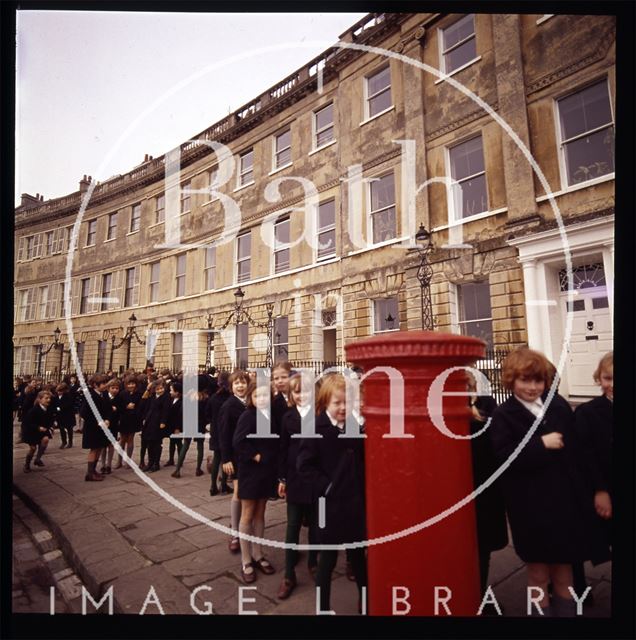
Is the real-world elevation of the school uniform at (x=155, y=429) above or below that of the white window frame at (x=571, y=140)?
below

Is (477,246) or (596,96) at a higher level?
(596,96)

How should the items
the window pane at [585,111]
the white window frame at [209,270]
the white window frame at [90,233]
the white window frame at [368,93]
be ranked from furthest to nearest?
the white window frame at [90,233] → the white window frame at [209,270] → the white window frame at [368,93] → the window pane at [585,111]

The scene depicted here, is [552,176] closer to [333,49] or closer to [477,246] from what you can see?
[477,246]

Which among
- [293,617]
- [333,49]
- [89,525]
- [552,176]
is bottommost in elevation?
[89,525]

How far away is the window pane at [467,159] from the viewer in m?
9.02

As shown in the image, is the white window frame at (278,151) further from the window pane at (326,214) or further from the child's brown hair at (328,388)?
the child's brown hair at (328,388)

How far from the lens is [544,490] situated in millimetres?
1896

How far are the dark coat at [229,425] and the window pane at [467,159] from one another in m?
8.15

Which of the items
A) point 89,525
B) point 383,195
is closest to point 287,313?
point 383,195

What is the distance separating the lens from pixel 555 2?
6.18 ft

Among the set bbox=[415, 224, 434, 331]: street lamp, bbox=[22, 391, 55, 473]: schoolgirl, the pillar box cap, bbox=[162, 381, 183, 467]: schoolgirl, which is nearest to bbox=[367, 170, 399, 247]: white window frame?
bbox=[415, 224, 434, 331]: street lamp

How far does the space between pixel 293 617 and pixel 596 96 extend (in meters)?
9.67

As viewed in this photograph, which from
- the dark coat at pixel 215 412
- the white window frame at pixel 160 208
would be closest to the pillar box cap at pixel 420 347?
the dark coat at pixel 215 412

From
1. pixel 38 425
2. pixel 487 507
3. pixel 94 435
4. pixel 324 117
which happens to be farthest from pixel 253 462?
pixel 324 117
